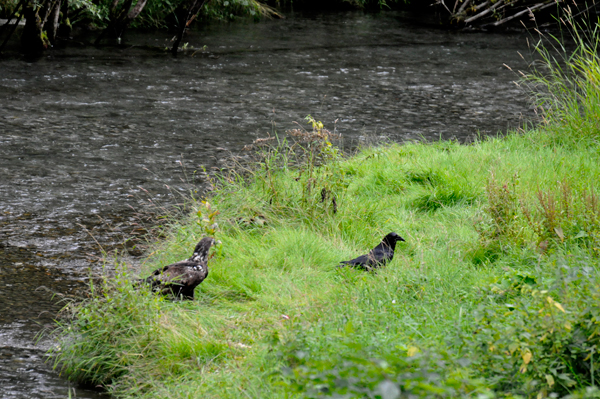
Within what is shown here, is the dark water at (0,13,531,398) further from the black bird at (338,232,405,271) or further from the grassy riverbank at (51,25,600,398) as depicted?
the black bird at (338,232,405,271)

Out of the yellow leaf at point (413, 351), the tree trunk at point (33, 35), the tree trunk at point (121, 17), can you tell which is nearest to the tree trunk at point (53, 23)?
the tree trunk at point (33, 35)

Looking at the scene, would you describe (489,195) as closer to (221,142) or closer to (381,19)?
(221,142)

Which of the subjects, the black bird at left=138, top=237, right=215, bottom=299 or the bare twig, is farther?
the bare twig

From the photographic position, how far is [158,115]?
9344 millimetres

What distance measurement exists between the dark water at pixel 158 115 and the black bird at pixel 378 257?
2.04 meters

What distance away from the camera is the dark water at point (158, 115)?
198 inches

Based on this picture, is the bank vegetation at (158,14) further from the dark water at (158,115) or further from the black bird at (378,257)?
the black bird at (378,257)

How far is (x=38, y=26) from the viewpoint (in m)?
12.2

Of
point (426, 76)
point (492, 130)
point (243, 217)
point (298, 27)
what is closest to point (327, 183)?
point (243, 217)

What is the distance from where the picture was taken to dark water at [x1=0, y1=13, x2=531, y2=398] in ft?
16.5

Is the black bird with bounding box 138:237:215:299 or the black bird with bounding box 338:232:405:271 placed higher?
the black bird with bounding box 338:232:405:271

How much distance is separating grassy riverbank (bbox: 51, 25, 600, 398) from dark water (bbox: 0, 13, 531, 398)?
55cm

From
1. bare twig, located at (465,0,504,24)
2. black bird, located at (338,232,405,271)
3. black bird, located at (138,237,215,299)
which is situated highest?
bare twig, located at (465,0,504,24)

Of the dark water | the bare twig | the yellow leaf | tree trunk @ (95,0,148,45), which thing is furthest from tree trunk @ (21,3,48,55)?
the yellow leaf
